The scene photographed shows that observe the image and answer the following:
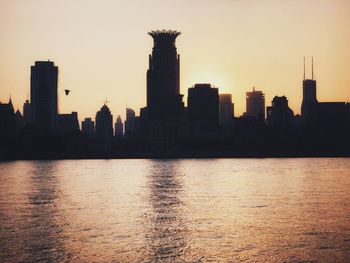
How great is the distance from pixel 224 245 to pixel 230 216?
19.6m

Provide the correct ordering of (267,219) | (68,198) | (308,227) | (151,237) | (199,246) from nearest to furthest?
(199,246)
(151,237)
(308,227)
(267,219)
(68,198)

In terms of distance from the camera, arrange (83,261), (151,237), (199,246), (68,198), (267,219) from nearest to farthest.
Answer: (83,261) < (199,246) < (151,237) < (267,219) < (68,198)

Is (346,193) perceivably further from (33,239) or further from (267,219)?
(33,239)

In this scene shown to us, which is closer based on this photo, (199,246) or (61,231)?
(199,246)

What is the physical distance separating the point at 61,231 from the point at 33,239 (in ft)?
15.3

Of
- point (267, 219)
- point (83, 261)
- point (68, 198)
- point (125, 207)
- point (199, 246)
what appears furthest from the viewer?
point (68, 198)

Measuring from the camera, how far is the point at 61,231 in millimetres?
55344

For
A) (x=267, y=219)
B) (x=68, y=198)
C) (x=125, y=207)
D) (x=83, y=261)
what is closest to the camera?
(x=83, y=261)

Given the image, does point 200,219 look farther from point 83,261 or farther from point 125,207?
point 83,261

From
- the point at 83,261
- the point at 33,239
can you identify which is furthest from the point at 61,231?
the point at 83,261

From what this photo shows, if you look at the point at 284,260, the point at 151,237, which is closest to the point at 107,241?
the point at 151,237

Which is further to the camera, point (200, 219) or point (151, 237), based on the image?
point (200, 219)

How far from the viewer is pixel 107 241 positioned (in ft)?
164

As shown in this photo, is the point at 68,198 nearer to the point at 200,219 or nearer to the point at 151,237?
the point at 200,219
